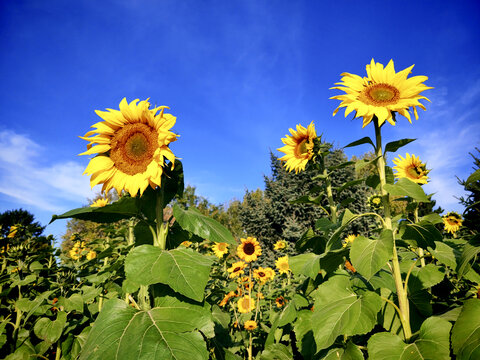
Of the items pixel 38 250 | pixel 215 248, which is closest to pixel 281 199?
pixel 215 248

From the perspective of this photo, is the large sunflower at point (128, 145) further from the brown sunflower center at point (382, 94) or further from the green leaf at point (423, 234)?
the green leaf at point (423, 234)

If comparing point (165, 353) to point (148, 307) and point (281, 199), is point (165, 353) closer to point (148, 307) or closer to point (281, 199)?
point (148, 307)

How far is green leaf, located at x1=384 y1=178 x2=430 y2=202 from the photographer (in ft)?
5.14

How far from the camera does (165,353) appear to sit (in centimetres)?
123

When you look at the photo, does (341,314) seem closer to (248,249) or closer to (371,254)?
(371,254)

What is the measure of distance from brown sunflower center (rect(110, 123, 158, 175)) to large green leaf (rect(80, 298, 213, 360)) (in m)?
0.82

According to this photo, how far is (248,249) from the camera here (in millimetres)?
6582

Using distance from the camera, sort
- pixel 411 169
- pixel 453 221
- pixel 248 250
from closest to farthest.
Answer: pixel 411 169, pixel 453 221, pixel 248 250

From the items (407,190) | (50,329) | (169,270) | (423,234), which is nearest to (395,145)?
(407,190)

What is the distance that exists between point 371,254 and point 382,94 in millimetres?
1199

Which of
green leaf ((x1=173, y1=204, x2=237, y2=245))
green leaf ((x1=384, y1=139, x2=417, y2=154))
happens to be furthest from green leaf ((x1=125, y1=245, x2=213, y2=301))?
green leaf ((x1=384, y1=139, x2=417, y2=154))

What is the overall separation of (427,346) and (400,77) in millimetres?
1745

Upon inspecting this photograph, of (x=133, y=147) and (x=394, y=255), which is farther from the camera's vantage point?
(x=133, y=147)

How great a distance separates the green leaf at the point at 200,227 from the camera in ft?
4.98
